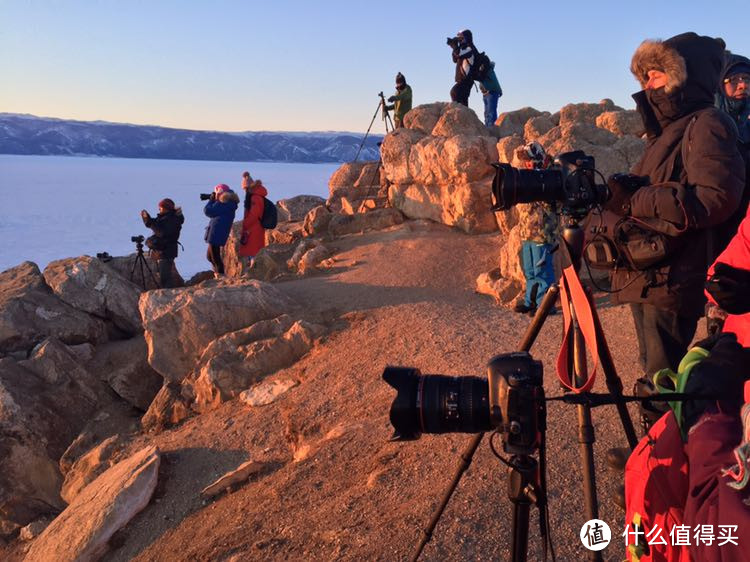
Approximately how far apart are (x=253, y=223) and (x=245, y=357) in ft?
11.6

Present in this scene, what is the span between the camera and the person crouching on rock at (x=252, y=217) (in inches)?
360

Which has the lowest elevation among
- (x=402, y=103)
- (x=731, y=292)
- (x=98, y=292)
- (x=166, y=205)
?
(x=98, y=292)

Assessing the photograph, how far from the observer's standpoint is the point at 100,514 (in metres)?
4.30

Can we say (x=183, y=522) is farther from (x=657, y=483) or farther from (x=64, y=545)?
(x=657, y=483)

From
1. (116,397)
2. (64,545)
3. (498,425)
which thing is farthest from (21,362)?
(498,425)

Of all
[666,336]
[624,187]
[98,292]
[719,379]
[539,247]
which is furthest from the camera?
[98,292]

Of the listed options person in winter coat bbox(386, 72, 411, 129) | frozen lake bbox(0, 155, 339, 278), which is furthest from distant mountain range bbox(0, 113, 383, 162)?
person in winter coat bbox(386, 72, 411, 129)

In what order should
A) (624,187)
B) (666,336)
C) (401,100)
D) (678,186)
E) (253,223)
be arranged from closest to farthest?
(678,186) → (624,187) → (666,336) → (253,223) → (401,100)

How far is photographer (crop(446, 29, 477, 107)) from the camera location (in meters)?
11.4

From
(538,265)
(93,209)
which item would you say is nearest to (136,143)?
(93,209)

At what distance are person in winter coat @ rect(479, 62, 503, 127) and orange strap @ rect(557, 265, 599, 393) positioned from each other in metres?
9.78

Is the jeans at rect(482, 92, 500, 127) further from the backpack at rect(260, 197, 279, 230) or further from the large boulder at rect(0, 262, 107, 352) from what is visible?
the large boulder at rect(0, 262, 107, 352)

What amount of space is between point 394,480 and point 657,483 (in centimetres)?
199

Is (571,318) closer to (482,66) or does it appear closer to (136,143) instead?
(482,66)
